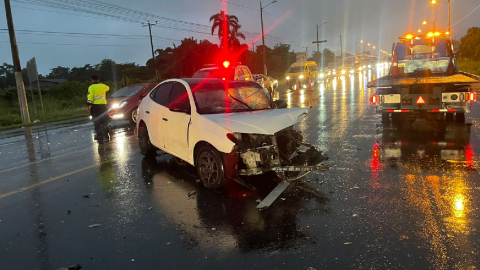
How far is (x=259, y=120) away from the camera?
→ 5.73 m

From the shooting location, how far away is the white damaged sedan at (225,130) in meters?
5.58

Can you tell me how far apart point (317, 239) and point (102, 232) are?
241 cm

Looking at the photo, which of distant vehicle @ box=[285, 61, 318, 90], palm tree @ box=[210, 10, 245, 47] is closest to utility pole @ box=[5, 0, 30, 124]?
distant vehicle @ box=[285, 61, 318, 90]

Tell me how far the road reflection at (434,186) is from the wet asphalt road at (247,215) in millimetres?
17

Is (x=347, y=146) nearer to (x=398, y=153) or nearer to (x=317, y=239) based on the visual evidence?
(x=398, y=153)

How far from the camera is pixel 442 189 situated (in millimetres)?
5527

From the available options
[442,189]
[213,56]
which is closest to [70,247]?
[442,189]

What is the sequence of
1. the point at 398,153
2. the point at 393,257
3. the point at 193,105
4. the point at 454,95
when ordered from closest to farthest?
the point at 393,257 < the point at 193,105 < the point at 398,153 < the point at 454,95

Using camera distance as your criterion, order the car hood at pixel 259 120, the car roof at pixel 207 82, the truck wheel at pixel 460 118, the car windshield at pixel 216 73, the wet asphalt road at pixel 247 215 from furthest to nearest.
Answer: the car windshield at pixel 216 73, the truck wheel at pixel 460 118, the car roof at pixel 207 82, the car hood at pixel 259 120, the wet asphalt road at pixel 247 215

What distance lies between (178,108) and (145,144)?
1965mm

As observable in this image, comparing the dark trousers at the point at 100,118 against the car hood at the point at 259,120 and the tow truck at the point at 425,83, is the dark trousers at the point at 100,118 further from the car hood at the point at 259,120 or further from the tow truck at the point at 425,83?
the tow truck at the point at 425,83

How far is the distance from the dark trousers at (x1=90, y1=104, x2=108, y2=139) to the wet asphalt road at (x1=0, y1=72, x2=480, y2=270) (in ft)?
12.5

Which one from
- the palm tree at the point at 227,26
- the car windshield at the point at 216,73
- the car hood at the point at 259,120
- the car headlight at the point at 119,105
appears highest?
the palm tree at the point at 227,26

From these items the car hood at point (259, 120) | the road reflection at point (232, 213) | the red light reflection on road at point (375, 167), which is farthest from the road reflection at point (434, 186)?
the car hood at point (259, 120)
